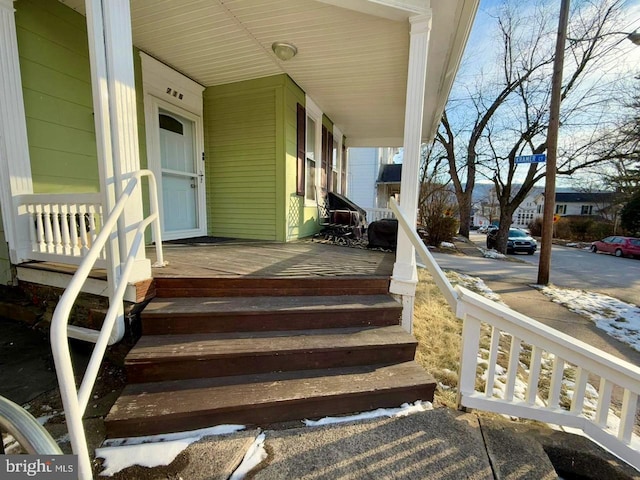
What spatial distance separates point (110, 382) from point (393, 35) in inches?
165

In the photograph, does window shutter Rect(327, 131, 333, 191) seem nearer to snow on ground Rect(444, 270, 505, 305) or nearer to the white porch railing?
snow on ground Rect(444, 270, 505, 305)

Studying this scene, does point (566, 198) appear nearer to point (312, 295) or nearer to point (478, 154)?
point (478, 154)

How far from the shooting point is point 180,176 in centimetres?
423

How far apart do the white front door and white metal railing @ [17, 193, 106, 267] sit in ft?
4.76

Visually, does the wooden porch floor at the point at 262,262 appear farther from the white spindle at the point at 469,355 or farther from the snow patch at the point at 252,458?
the snow patch at the point at 252,458

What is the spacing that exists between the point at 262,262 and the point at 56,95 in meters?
2.63

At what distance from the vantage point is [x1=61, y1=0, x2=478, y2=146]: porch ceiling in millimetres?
2684

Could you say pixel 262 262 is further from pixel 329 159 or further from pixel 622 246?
pixel 622 246

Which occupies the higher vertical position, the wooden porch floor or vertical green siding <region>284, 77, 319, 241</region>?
vertical green siding <region>284, 77, 319, 241</region>

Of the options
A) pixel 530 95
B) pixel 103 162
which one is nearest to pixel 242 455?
pixel 103 162

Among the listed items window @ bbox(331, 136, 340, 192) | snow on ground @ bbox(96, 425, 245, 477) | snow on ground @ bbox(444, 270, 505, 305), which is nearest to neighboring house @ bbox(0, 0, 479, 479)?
snow on ground @ bbox(96, 425, 245, 477)

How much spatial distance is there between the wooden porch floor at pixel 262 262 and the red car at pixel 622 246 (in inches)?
692

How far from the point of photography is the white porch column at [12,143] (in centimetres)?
236

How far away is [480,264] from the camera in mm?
8188
